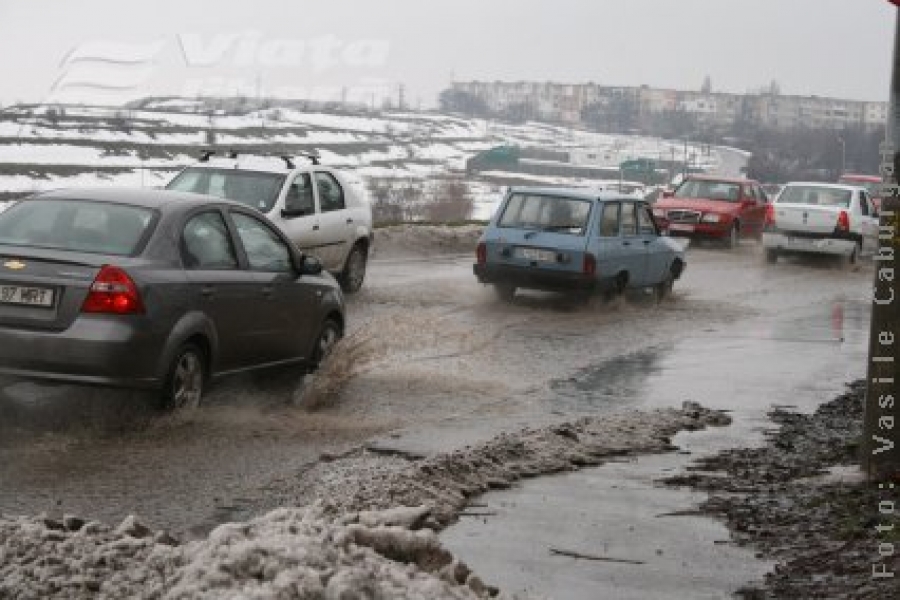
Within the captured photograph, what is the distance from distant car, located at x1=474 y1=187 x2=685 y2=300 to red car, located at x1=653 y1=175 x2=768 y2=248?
42.9ft

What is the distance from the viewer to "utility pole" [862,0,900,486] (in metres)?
6.96

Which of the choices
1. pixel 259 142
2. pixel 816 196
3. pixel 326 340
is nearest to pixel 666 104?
pixel 259 142

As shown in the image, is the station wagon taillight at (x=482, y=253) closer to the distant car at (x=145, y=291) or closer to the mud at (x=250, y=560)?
the distant car at (x=145, y=291)

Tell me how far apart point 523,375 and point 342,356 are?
190 centimetres

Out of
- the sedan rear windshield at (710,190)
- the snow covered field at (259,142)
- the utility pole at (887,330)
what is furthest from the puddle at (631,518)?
the snow covered field at (259,142)

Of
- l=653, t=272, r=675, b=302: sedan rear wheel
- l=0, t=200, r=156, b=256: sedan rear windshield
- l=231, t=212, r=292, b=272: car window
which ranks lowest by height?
l=653, t=272, r=675, b=302: sedan rear wheel

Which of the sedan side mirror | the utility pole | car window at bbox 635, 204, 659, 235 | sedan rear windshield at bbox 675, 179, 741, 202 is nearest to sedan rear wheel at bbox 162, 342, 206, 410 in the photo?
the sedan side mirror

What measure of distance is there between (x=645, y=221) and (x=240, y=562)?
52.1 feet

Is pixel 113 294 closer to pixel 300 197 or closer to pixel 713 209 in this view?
pixel 300 197

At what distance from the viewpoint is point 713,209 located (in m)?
32.8

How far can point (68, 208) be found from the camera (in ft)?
30.4

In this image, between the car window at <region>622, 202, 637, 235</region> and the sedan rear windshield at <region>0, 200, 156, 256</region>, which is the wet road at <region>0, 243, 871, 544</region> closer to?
the sedan rear windshield at <region>0, 200, 156, 256</region>

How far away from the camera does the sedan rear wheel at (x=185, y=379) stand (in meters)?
8.79

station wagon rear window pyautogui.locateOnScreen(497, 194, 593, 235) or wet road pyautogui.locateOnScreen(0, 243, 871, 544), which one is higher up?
station wagon rear window pyautogui.locateOnScreen(497, 194, 593, 235)
